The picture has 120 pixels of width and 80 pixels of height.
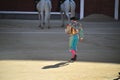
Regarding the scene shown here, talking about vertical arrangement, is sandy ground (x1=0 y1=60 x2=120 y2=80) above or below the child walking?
below

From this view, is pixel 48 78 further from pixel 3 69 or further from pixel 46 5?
pixel 46 5

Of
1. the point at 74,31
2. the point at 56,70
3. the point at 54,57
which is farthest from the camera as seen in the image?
the point at 54,57

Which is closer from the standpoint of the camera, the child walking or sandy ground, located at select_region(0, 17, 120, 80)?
sandy ground, located at select_region(0, 17, 120, 80)

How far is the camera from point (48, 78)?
30.5 ft

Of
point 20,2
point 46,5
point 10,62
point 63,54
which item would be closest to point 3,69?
point 10,62

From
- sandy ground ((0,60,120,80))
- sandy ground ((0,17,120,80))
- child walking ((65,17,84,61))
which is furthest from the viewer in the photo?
child walking ((65,17,84,61))

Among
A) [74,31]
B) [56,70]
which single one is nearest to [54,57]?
[74,31]

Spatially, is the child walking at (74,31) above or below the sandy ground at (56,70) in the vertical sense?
above

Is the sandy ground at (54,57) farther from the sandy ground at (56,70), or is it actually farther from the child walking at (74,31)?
the child walking at (74,31)

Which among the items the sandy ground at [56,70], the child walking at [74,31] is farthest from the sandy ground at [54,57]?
the child walking at [74,31]

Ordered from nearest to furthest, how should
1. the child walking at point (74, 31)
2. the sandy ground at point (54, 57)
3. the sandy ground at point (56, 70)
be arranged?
the sandy ground at point (56, 70) → the sandy ground at point (54, 57) → the child walking at point (74, 31)

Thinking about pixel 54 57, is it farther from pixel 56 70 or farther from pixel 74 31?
pixel 56 70

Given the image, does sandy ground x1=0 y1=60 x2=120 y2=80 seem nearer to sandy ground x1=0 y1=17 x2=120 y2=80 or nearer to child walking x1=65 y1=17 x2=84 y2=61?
sandy ground x1=0 y1=17 x2=120 y2=80

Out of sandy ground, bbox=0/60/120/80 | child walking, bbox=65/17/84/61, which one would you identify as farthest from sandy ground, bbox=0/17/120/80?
child walking, bbox=65/17/84/61
